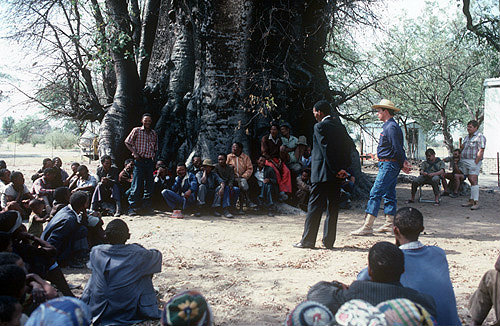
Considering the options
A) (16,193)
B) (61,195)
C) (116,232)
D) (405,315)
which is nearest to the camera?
(405,315)

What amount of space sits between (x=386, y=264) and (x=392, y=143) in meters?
4.10

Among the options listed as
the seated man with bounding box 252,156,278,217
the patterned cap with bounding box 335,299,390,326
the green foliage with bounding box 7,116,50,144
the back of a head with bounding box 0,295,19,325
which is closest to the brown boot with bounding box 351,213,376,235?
the seated man with bounding box 252,156,278,217

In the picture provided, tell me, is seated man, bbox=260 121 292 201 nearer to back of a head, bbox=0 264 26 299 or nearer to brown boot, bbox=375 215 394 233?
brown boot, bbox=375 215 394 233

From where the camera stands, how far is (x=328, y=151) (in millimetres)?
5410

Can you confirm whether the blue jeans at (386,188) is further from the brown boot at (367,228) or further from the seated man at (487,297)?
the seated man at (487,297)

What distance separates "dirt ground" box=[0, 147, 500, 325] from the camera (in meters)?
3.76

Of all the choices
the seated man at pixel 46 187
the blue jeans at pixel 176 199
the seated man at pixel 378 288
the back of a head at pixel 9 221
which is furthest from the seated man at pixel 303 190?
the seated man at pixel 378 288

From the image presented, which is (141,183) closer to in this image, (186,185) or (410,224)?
(186,185)

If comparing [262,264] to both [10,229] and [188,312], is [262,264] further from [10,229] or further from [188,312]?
[188,312]

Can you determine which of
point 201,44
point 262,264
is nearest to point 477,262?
point 262,264

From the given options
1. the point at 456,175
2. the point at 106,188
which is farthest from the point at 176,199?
the point at 456,175

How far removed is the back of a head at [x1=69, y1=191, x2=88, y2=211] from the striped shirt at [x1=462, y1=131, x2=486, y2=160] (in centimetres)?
812

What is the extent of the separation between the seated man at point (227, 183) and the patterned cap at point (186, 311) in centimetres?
633

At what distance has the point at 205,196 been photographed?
321 inches
